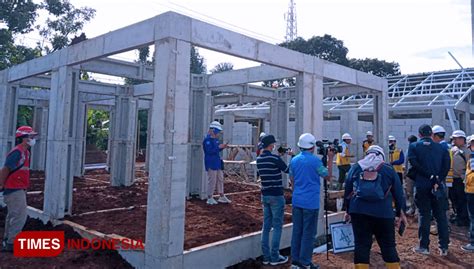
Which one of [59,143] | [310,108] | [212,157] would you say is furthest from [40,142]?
[310,108]

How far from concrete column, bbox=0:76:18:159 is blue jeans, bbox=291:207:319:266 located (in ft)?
22.7

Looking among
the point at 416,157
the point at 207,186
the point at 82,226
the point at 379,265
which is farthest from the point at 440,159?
the point at 82,226

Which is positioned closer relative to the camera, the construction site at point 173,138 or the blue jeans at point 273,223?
the construction site at point 173,138

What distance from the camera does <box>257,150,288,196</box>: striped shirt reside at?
5.01 metres

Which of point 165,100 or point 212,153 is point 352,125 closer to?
point 212,153

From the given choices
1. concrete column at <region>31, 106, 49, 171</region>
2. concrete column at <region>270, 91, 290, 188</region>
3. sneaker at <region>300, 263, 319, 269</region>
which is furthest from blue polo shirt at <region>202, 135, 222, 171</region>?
concrete column at <region>31, 106, 49, 171</region>

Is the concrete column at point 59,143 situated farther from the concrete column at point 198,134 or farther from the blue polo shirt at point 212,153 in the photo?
the concrete column at point 198,134

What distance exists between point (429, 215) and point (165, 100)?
14.3ft

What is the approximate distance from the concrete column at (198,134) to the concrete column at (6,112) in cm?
413

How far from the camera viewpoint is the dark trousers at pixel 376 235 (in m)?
3.94

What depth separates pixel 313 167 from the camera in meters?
4.65

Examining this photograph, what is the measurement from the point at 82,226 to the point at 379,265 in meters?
4.59

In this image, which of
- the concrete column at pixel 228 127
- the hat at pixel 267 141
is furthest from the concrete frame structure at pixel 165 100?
the concrete column at pixel 228 127

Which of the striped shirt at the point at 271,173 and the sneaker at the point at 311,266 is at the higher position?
the striped shirt at the point at 271,173
